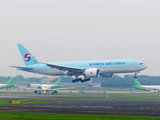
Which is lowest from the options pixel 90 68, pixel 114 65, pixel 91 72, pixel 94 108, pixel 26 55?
pixel 94 108

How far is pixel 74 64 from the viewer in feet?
228

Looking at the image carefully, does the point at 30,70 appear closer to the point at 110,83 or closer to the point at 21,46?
the point at 21,46

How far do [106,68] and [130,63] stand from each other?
5.99 meters

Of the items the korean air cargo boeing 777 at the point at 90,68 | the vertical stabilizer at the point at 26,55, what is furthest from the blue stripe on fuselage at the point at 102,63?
the vertical stabilizer at the point at 26,55

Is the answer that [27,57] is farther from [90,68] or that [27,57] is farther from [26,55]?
[90,68]

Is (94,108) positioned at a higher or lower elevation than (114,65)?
lower

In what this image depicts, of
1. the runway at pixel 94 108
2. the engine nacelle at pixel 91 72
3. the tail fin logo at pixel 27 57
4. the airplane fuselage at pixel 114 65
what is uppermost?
the tail fin logo at pixel 27 57

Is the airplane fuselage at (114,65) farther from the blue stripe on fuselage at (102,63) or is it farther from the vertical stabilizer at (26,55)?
the vertical stabilizer at (26,55)

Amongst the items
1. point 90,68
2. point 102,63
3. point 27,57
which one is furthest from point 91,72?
point 27,57

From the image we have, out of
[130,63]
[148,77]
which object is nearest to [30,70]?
[130,63]

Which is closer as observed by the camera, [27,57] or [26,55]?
[27,57]

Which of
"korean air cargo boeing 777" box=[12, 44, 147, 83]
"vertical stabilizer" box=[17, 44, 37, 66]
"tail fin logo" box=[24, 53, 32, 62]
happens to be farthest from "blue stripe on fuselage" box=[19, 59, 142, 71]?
"tail fin logo" box=[24, 53, 32, 62]

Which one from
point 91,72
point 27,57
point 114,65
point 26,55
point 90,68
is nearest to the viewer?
point 114,65

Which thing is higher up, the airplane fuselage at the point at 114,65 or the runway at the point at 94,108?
the airplane fuselage at the point at 114,65
